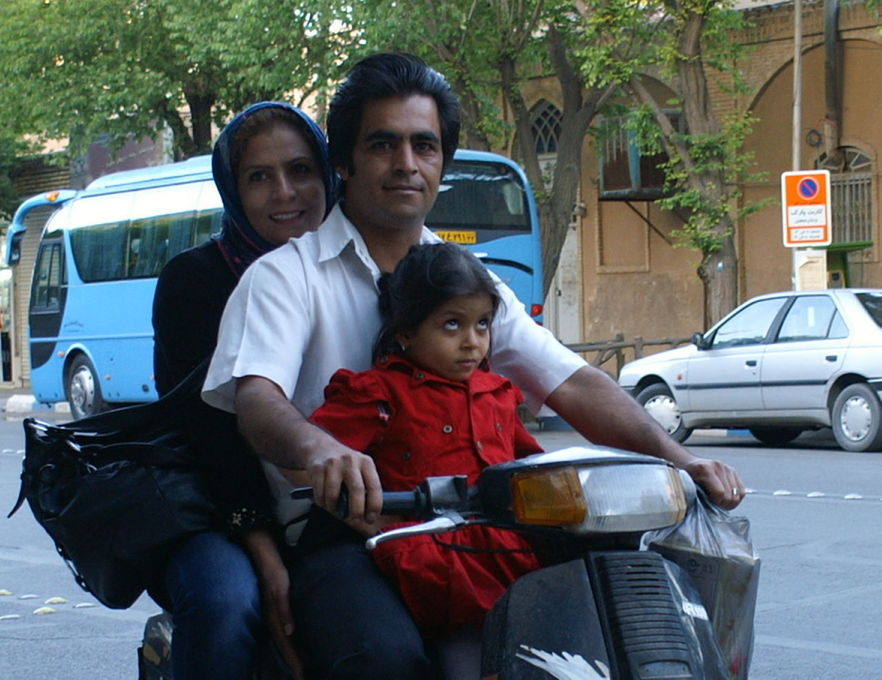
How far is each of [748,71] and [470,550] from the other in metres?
26.5

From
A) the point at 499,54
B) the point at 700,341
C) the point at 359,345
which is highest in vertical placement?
the point at 499,54

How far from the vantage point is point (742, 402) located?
17094 mm

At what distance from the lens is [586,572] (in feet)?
8.08

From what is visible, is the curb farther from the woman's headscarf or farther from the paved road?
the woman's headscarf

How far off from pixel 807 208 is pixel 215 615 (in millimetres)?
17502

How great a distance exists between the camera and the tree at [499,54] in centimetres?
2303

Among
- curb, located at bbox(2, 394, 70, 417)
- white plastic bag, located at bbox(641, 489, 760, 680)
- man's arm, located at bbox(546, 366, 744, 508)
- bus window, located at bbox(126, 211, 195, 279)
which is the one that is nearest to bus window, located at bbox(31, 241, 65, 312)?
bus window, located at bbox(126, 211, 195, 279)

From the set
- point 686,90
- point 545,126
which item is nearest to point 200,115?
point 545,126

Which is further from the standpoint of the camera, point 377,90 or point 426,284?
point 377,90

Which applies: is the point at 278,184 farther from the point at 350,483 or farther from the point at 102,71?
the point at 102,71

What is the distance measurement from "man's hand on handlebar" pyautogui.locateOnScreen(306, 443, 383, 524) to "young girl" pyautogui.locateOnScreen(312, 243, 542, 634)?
244 millimetres

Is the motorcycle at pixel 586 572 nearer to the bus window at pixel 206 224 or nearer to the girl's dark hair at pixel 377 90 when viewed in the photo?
the girl's dark hair at pixel 377 90

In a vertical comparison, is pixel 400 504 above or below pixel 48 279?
above

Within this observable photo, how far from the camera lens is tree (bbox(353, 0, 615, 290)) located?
23.0 m
